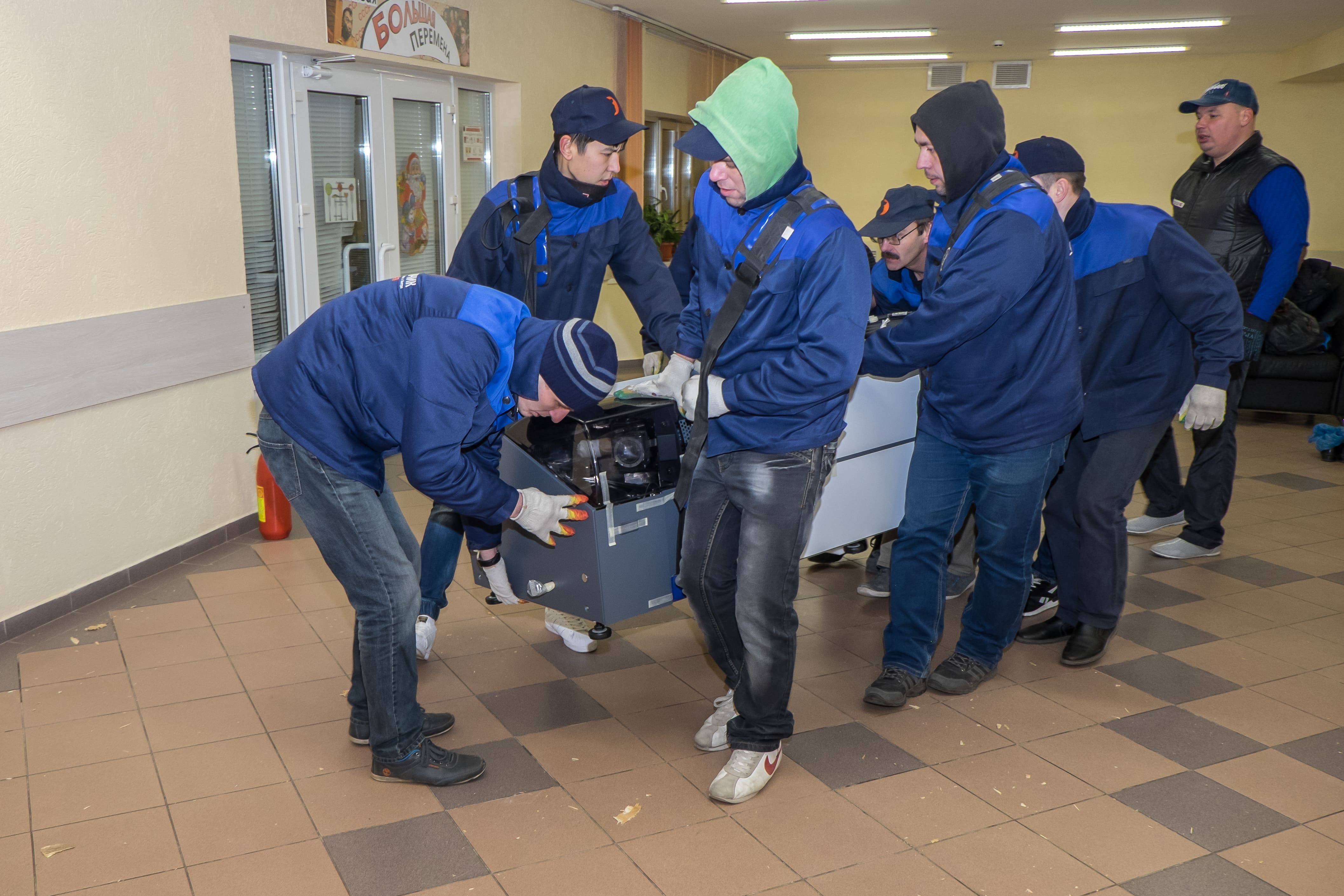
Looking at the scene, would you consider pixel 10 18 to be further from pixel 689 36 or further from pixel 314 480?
pixel 689 36

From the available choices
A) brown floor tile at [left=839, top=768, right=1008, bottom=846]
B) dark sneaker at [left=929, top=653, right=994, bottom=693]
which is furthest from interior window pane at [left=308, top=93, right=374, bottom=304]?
brown floor tile at [left=839, top=768, right=1008, bottom=846]

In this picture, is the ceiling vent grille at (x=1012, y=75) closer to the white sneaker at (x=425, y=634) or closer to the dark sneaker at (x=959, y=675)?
the dark sneaker at (x=959, y=675)

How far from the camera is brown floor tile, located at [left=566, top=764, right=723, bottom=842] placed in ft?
7.39

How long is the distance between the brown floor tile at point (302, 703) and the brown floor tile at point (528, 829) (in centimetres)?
63

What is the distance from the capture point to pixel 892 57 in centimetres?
1023

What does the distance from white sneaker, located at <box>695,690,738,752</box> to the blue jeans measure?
0.54 metres

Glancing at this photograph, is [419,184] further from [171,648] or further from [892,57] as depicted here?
[892,57]

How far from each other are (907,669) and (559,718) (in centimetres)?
100

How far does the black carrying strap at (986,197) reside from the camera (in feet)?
Answer: 8.10

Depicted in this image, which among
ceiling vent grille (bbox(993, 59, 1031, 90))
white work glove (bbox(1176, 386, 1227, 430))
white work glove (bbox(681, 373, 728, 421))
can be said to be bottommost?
white work glove (bbox(1176, 386, 1227, 430))

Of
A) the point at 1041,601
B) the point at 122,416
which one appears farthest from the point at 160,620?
the point at 1041,601

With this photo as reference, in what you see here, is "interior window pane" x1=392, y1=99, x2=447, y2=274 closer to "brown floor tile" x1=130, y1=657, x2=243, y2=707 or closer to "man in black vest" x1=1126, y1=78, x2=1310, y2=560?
"brown floor tile" x1=130, y1=657, x2=243, y2=707

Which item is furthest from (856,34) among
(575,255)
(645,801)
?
(645,801)

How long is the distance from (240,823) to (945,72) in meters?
10.5
